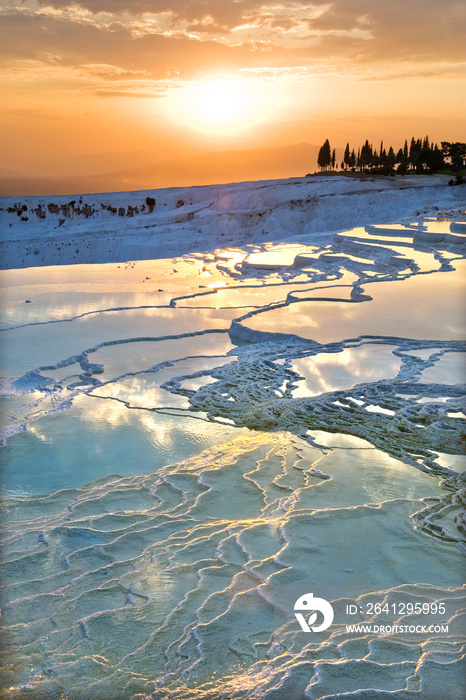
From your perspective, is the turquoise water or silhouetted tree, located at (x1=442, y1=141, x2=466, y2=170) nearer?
the turquoise water

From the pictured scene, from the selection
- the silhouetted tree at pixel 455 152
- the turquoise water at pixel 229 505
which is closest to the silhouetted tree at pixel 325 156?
the silhouetted tree at pixel 455 152

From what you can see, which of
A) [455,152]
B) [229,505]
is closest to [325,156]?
[455,152]

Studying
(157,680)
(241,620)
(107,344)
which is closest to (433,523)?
(241,620)

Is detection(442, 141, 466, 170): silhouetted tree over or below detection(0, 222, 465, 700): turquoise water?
over

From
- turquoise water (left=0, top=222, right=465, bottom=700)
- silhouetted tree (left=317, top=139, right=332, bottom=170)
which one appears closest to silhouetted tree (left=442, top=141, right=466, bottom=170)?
silhouetted tree (left=317, top=139, right=332, bottom=170)

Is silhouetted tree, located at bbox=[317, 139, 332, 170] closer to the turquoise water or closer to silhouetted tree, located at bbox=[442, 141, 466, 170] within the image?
silhouetted tree, located at bbox=[442, 141, 466, 170]

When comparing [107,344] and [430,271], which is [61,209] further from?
[107,344]

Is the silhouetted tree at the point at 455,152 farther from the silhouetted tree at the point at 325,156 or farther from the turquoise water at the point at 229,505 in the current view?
the turquoise water at the point at 229,505

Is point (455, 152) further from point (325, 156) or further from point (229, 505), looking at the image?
point (229, 505)

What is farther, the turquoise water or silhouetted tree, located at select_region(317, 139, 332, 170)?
silhouetted tree, located at select_region(317, 139, 332, 170)

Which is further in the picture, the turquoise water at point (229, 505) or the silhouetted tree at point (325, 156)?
the silhouetted tree at point (325, 156)

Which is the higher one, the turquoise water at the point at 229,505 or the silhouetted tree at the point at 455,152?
the silhouetted tree at the point at 455,152

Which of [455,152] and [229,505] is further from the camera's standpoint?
[455,152]
